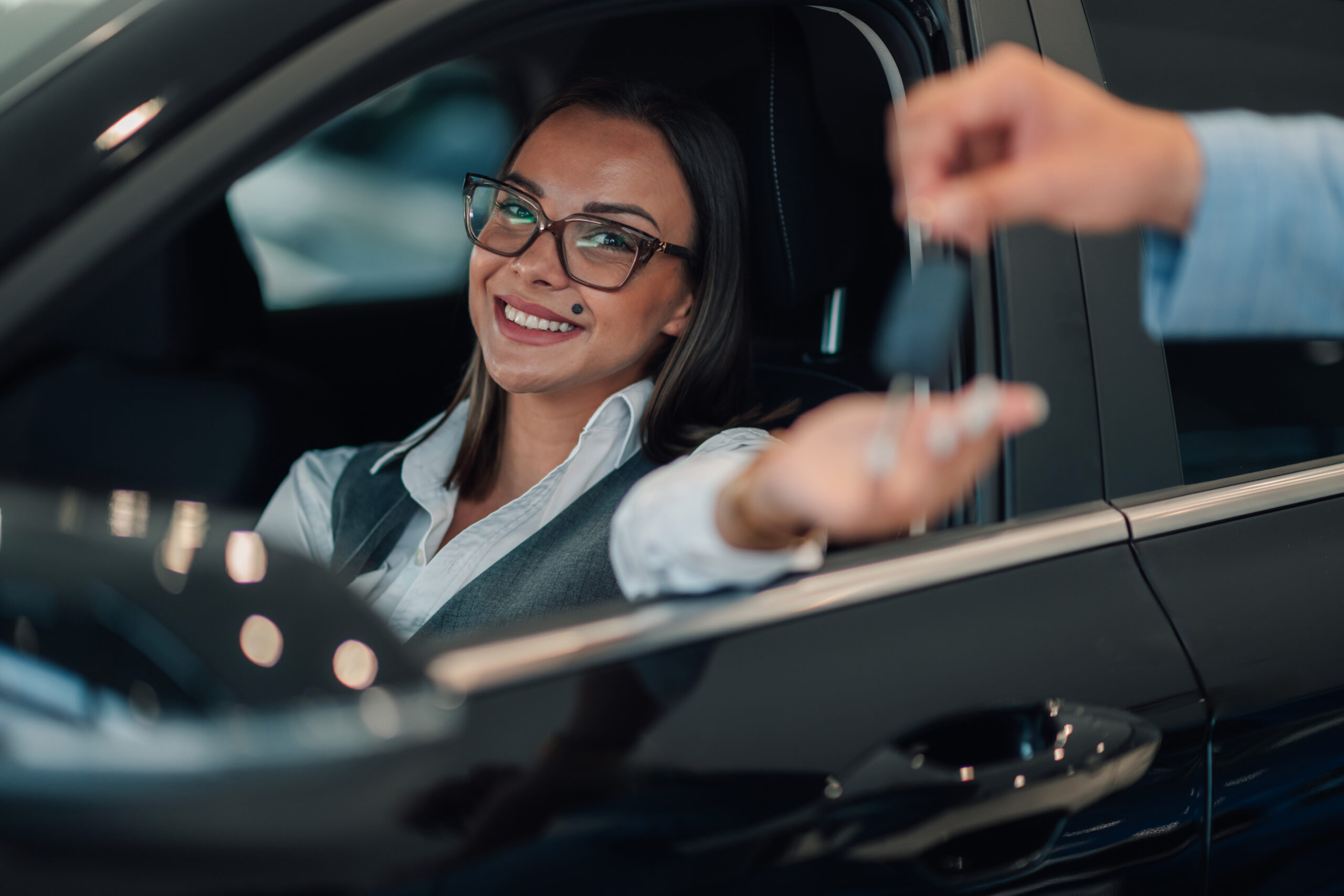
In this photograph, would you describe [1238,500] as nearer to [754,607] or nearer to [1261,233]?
[1261,233]

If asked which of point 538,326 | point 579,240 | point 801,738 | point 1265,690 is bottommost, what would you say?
point 1265,690

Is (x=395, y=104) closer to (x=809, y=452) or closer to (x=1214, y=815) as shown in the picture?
(x=809, y=452)

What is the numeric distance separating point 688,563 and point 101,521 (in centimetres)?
52

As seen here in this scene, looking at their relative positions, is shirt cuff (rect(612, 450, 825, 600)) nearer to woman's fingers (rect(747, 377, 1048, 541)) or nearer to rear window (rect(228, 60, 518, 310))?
woman's fingers (rect(747, 377, 1048, 541))

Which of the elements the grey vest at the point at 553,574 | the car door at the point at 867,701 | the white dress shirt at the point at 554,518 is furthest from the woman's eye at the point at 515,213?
the car door at the point at 867,701

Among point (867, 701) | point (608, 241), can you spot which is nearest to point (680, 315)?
point (608, 241)

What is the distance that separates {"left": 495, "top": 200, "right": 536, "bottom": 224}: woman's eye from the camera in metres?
1.74

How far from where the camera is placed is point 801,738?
0.90 m

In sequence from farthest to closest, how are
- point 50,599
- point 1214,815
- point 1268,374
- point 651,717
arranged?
point 1268,374, point 1214,815, point 651,717, point 50,599

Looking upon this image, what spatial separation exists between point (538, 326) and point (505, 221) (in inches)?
8.4

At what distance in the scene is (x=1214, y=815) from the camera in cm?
106

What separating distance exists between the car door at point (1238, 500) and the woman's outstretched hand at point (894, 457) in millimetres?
465

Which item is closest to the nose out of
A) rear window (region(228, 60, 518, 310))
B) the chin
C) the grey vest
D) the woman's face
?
the woman's face

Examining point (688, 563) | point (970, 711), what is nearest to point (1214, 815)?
point (970, 711)
